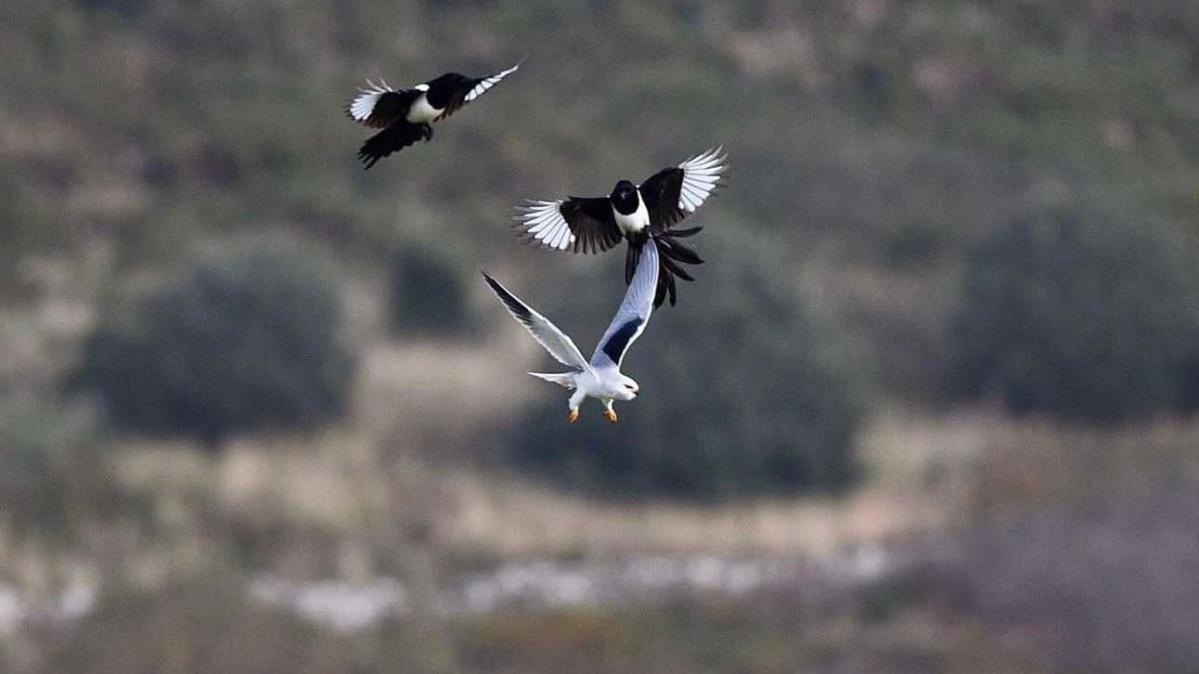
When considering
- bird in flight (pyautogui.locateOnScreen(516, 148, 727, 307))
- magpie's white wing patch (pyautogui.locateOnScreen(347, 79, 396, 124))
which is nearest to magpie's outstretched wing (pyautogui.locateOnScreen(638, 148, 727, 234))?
bird in flight (pyautogui.locateOnScreen(516, 148, 727, 307))

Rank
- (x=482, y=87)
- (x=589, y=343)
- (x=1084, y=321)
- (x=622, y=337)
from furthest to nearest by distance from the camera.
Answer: (x=1084, y=321) < (x=589, y=343) < (x=482, y=87) < (x=622, y=337)

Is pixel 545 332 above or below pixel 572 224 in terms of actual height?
below

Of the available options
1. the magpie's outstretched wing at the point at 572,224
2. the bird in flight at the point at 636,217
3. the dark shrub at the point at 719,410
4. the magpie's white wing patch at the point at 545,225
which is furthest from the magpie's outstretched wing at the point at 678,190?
the dark shrub at the point at 719,410

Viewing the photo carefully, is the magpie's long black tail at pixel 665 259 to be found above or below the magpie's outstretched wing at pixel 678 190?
below

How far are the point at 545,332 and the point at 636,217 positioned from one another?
0.43m

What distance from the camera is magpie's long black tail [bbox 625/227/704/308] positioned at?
217 inches

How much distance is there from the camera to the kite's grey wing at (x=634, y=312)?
5.36 m

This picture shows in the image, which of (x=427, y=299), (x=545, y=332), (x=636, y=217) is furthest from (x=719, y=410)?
(x=545, y=332)

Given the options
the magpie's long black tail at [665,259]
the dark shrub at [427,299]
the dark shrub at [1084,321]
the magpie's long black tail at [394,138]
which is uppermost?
the dark shrub at [427,299]

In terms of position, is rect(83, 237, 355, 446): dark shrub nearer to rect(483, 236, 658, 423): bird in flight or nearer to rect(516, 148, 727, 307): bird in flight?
rect(516, 148, 727, 307): bird in flight

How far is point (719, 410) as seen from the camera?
29.4 meters

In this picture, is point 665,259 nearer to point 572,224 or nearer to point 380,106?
point 572,224

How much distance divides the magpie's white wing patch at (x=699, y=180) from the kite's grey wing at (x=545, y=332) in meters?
0.64

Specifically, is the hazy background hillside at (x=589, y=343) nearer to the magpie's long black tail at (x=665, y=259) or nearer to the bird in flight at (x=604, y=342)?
the magpie's long black tail at (x=665, y=259)
